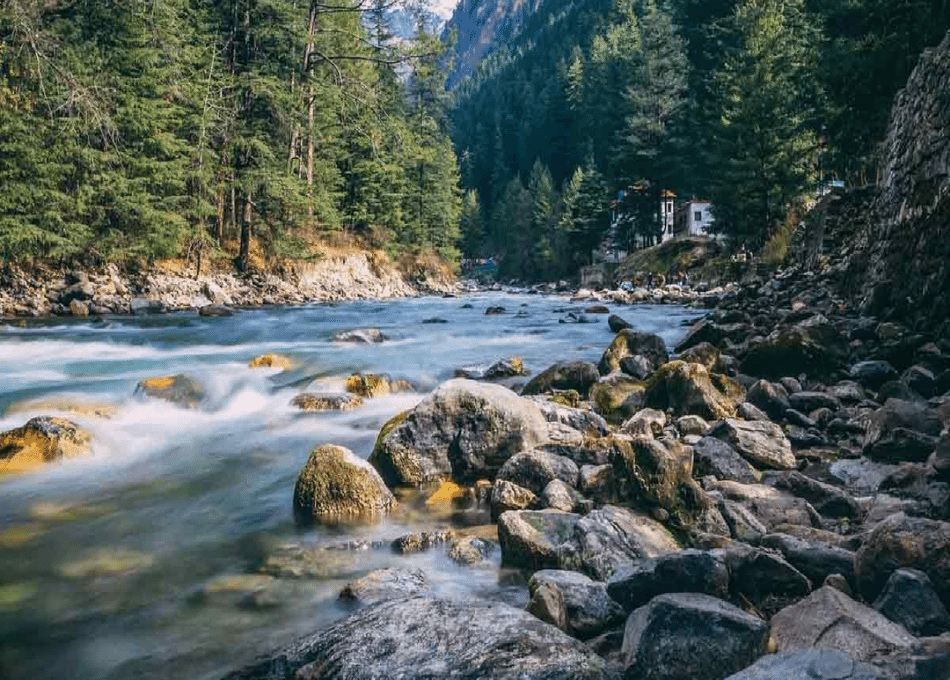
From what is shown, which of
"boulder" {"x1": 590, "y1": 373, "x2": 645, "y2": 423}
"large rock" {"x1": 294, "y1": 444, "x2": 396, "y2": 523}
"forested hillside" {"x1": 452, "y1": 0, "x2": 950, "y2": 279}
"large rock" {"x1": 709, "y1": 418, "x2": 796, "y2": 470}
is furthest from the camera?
"forested hillside" {"x1": 452, "y1": 0, "x2": 950, "y2": 279}

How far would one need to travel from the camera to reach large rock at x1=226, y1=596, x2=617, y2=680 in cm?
305

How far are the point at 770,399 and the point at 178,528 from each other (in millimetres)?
7161

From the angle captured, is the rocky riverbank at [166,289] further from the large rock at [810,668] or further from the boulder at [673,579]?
the large rock at [810,668]

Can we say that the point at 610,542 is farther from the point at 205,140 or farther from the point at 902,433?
the point at 205,140

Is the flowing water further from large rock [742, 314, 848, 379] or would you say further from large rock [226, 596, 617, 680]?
large rock [742, 314, 848, 379]

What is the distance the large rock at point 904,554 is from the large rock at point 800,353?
6796 mm

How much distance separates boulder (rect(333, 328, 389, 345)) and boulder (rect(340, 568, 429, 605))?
13.5m

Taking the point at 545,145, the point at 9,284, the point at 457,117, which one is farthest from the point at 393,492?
the point at 457,117

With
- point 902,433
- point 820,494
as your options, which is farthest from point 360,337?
point 820,494

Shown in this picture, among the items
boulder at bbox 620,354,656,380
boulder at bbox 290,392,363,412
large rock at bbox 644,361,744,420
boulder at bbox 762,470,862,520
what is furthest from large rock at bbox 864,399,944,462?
Result: boulder at bbox 290,392,363,412

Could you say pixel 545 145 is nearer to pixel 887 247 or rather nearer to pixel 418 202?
pixel 418 202

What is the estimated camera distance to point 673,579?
374cm

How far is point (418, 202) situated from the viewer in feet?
195

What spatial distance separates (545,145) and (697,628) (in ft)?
381
